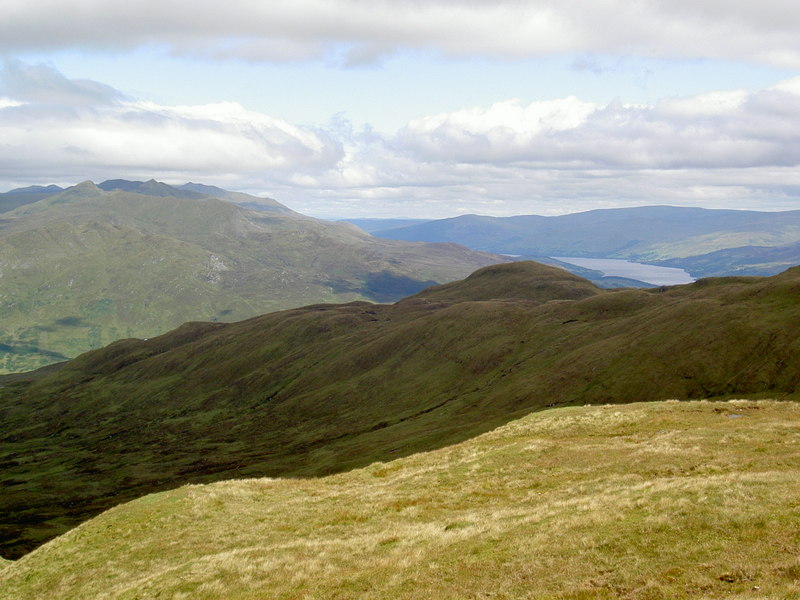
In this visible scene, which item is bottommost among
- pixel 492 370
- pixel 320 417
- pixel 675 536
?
pixel 320 417

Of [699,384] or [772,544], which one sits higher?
[772,544]

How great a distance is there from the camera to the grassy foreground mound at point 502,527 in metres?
22.9

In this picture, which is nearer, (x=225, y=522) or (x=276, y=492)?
(x=225, y=522)

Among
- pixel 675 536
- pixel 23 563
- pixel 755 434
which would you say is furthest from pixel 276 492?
pixel 755 434

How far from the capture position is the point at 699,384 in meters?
122

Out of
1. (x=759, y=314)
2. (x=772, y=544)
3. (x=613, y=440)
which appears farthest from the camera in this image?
(x=759, y=314)

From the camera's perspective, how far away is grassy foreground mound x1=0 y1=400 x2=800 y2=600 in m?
22.9

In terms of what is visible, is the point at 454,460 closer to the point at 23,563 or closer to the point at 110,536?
the point at 110,536

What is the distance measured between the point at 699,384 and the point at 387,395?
9727 centimetres

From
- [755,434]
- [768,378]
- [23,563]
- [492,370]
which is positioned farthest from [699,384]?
[23,563]

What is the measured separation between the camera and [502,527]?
30.8 metres

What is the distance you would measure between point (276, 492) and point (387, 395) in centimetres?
13884

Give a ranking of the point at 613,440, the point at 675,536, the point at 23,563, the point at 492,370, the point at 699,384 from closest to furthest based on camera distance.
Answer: the point at 675,536 < the point at 23,563 < the point at 613,440 < the point at 699,384 < the point at 492,370

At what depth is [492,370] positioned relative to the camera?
183250mm
